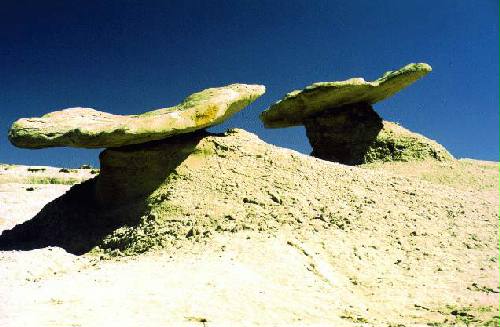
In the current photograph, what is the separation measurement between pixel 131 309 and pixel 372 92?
417 inches

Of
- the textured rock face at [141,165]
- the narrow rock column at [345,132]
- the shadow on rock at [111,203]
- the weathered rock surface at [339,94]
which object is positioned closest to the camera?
the shadow on rock at [111,203]

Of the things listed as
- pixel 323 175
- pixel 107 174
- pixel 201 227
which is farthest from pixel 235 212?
pixel 107 174

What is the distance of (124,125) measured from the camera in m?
8.73

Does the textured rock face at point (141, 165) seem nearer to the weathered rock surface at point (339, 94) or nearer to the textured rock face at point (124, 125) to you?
the textured rock face at point (124, 125)

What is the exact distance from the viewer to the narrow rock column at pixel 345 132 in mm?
14219

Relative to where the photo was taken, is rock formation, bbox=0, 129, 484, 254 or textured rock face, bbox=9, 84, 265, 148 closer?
rock formation, bbox=0, 129, 484, 254

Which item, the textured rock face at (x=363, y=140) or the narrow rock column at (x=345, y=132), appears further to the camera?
the narrow rock column at (x=345, y=132)

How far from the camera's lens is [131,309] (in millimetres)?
5246

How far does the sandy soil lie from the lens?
A: 17.2 feet

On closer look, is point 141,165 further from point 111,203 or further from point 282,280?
point 282,280

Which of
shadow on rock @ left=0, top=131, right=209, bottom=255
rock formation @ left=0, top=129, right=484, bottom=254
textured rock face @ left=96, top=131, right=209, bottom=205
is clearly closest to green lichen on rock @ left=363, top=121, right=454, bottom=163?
rock formation @ left=0, top=129, right=484, bottom=254

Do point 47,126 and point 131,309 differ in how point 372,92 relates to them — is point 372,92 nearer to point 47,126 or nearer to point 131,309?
point 47,126

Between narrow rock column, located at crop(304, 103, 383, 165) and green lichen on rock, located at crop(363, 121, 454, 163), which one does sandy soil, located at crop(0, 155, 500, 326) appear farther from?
narrow rock column, located at crop(304, 103, 383, 165)

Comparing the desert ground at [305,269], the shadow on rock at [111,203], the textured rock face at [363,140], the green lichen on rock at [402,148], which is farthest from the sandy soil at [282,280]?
the textured rock face at [363,140]
